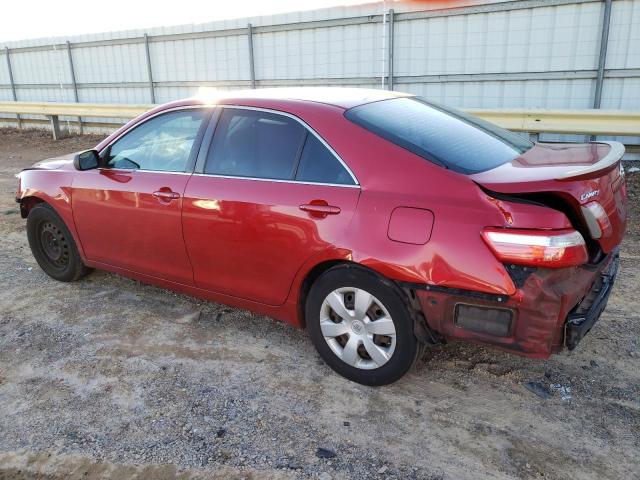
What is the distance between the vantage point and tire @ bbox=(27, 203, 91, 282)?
→ 181 inches

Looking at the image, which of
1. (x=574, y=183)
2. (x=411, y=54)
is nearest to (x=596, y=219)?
(x=574, y=183)

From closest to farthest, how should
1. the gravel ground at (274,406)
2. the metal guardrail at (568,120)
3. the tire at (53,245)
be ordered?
1. the gravel ground at (274,406)
2. the tire at (53,245)
3. the metal guardrail at (568,120)

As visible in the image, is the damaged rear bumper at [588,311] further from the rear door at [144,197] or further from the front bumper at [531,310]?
the rear door at [144,197]

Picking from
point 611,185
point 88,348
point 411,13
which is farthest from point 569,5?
point 88,348

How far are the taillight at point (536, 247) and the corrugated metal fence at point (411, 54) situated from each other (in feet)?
21.9

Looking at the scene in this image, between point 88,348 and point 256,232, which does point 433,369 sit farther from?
point 88,348

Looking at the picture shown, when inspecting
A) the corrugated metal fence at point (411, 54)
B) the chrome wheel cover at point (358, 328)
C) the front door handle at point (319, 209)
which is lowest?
the chrome wheel cover at point (358, 328)

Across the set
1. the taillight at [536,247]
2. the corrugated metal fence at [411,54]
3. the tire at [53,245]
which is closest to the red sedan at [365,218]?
the taillight at [536,247]

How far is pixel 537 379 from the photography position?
3.23 metres

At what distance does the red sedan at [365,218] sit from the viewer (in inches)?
101

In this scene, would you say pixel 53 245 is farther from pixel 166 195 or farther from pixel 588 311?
pixel 588 311

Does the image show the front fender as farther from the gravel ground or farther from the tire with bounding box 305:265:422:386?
the tire with bounding box 305:265:422:386

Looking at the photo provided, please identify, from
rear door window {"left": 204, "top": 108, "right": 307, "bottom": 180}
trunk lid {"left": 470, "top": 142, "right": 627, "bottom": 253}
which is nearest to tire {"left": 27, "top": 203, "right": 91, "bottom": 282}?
rear door window {"left": 204, "top": 108, "right": 307, "bottom": 180}

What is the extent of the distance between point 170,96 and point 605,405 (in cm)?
1250
